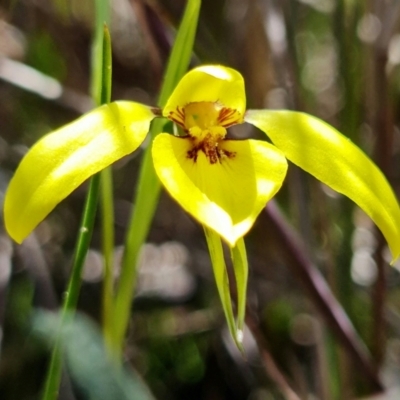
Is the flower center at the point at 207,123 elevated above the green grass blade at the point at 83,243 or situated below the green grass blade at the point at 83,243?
above

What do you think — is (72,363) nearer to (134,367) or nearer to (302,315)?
(134,367)

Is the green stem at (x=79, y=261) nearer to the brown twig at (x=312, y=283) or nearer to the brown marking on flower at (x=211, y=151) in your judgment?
the brown marking on flower at (x=211, y=151)

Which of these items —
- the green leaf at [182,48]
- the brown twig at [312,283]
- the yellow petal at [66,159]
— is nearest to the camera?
the yellow petal at [66,159]

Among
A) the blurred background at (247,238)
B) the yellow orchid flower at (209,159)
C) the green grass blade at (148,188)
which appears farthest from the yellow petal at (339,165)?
the blurred background at (247,238)

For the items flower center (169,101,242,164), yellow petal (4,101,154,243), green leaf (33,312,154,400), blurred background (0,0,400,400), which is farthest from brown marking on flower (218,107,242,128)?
green leaf (33,312,154,400)

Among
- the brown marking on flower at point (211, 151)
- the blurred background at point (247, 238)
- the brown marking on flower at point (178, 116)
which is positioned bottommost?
the brown marking on flower at point (211, 151)

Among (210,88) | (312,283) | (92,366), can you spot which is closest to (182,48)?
(210,88)

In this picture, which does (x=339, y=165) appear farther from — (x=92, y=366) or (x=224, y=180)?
(x=92, y=366)
